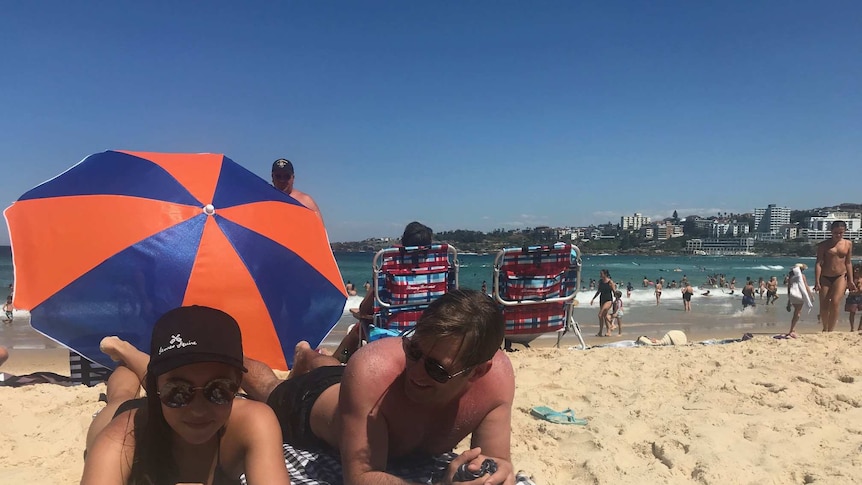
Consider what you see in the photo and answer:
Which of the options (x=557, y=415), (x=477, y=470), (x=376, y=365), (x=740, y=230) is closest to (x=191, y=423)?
(x=376, y=365)

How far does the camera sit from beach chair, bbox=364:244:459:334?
5.08m

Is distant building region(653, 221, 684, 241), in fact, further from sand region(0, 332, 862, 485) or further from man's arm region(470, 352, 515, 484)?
man's arm region(470, 352, 515, 484)

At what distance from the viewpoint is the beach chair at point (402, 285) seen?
5.08 metres

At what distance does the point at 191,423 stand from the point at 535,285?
4.62 meters

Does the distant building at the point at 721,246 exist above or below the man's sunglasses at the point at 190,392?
below

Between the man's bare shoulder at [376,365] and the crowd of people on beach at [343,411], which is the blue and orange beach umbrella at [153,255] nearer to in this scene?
the crowd of people on beach at [343,411]

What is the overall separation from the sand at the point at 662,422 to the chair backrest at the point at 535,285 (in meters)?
0.85

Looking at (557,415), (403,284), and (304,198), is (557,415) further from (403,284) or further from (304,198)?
(304,198)

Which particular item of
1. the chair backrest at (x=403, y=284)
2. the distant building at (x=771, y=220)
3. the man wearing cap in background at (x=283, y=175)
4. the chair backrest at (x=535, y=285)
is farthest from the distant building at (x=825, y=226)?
the man wearing cap in background at (x=283, y=175)

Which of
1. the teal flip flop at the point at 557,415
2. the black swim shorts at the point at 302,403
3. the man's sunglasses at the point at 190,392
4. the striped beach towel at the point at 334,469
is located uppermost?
the man's sunglasses at the point at 190,392

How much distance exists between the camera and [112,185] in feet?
9.23

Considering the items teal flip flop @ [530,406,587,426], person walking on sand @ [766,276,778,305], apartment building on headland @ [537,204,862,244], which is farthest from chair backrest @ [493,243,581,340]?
apartment building on headland @ [537,204,862,244]

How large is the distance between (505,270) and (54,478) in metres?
4.22

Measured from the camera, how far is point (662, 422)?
3.28 meters
